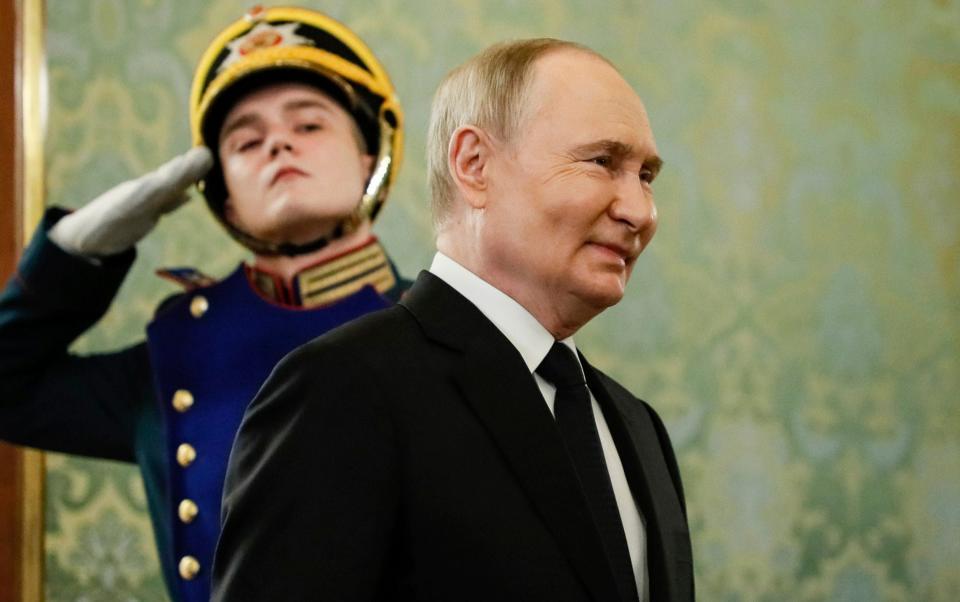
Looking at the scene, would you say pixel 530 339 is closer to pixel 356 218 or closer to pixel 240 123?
pixel 356 218

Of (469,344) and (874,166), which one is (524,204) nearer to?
(469,344)

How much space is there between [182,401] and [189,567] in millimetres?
207

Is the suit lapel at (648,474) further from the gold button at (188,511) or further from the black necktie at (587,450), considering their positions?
the gold button at (188,511)

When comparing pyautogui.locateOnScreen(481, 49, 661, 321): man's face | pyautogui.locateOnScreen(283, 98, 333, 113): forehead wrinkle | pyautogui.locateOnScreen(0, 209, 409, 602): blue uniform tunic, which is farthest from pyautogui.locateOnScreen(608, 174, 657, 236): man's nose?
pyautogui.locateOnScreen(283, 98, 333, 113): forehead wrinkle

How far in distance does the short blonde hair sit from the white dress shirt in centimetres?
9

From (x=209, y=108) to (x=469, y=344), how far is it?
806 millimetres

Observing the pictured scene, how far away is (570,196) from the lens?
1028mm

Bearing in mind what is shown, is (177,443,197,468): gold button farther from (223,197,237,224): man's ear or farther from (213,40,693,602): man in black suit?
(213,40,693,602): man in black suit

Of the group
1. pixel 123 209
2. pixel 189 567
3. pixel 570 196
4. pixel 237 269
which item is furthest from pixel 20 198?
pixel 570 196

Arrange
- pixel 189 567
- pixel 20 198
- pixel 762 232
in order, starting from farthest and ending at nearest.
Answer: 1. pixel 762 232
2. pixel 20 198
3. pixel 189 567

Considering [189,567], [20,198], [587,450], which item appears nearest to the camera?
[587,450]

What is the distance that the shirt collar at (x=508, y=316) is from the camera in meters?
1.03

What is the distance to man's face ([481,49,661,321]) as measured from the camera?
103cm

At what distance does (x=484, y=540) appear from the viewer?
894 millimetres
